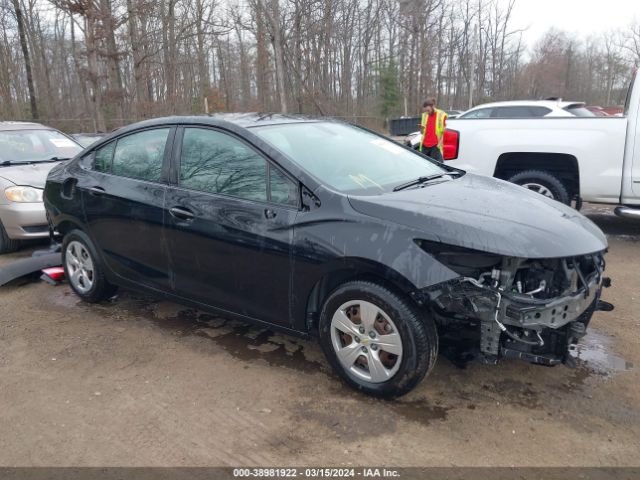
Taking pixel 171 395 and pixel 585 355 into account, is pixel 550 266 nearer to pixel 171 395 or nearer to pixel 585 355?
pixel 585 355

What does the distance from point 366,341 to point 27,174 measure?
5425mm

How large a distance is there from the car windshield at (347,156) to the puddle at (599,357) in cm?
167

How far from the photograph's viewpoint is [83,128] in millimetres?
28016

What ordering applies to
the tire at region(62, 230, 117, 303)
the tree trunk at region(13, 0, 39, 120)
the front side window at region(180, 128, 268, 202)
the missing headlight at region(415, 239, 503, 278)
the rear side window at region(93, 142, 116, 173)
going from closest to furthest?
1. the missing headlight at region(415, 239, 503, 278)
2. the front side window at region(180, 128, 268, 202)
3. the rear side window at region(93, 142, 116, 173)
4. the tire at region(62, 230, 117, 303)
5. the tree trunk at region(13, 0, 39, 120)

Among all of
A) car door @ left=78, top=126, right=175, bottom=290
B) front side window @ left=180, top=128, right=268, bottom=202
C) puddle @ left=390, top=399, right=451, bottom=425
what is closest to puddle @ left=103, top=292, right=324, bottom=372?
car door @ left=78, top=126, right=175, bottom=290

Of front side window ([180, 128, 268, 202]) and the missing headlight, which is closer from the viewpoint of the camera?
the missing headlight

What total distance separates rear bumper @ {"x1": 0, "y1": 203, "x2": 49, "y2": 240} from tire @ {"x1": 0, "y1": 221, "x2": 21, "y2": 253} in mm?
116

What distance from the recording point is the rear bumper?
6164mm

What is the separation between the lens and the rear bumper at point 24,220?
6164 mm

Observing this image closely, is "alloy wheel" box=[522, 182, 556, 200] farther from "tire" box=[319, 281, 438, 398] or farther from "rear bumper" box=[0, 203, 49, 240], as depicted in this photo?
"rear bumper" box=[0, 203, 49, 240]

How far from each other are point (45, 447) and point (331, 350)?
1651 millimetres

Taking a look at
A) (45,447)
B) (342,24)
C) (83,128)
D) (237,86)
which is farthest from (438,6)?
(45,447)

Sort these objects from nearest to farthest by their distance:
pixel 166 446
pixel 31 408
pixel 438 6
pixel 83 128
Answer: pixel 166 446 < pixel 31 408 < pixel 83 128 < pixel 438 6

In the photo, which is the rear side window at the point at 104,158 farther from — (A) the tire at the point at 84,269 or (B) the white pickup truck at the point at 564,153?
(B) the white pickup truck at the point at 564,153
